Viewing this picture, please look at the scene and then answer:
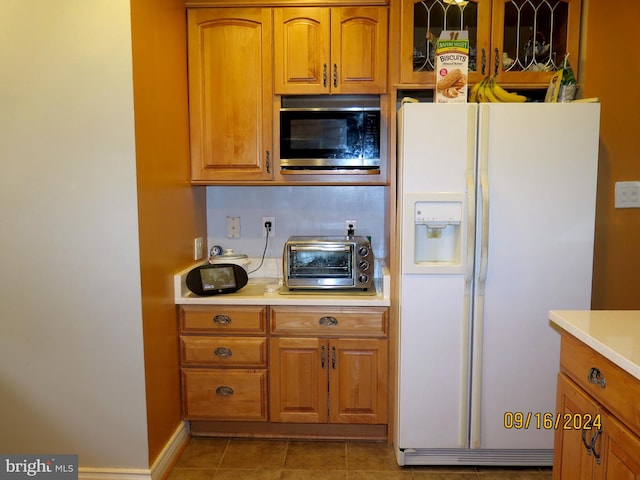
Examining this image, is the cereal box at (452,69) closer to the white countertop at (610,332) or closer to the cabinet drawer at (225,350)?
the white countertop at (610,332)

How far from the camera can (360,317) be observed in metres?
2.31

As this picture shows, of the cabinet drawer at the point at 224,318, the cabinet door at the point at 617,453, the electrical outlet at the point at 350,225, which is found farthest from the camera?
the electrical outlet at the point at 350,225

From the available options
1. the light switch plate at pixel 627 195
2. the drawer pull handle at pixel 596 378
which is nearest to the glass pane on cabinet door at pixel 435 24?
the light switch plate at pixel 627 195

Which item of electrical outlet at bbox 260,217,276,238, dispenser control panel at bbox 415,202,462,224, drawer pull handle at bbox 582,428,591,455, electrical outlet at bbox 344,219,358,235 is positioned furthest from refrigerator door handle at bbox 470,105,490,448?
electrical outlet at bbox 260,217,276,238

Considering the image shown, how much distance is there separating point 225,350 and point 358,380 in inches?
27.2

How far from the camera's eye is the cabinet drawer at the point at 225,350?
2350 mm

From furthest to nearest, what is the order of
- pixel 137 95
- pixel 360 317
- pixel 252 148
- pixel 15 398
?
pixel 252 148, pixel 360 317, pixel 15 398, pixel 137 95

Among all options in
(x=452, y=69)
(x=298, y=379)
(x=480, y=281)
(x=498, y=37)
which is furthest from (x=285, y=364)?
(x=498, y=37)

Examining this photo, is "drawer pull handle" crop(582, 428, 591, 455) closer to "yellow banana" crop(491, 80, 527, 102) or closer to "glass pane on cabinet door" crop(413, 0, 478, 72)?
"yellow banana" crop(491, 80, 527, 102)

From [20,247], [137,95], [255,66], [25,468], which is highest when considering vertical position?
[255,66]

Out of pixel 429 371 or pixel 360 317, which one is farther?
pixel 360 317

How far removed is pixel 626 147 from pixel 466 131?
0.89 metres

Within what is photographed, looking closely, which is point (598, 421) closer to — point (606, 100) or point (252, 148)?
point (606, 100)

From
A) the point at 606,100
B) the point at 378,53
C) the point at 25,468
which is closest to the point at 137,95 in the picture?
the point at 378,53
